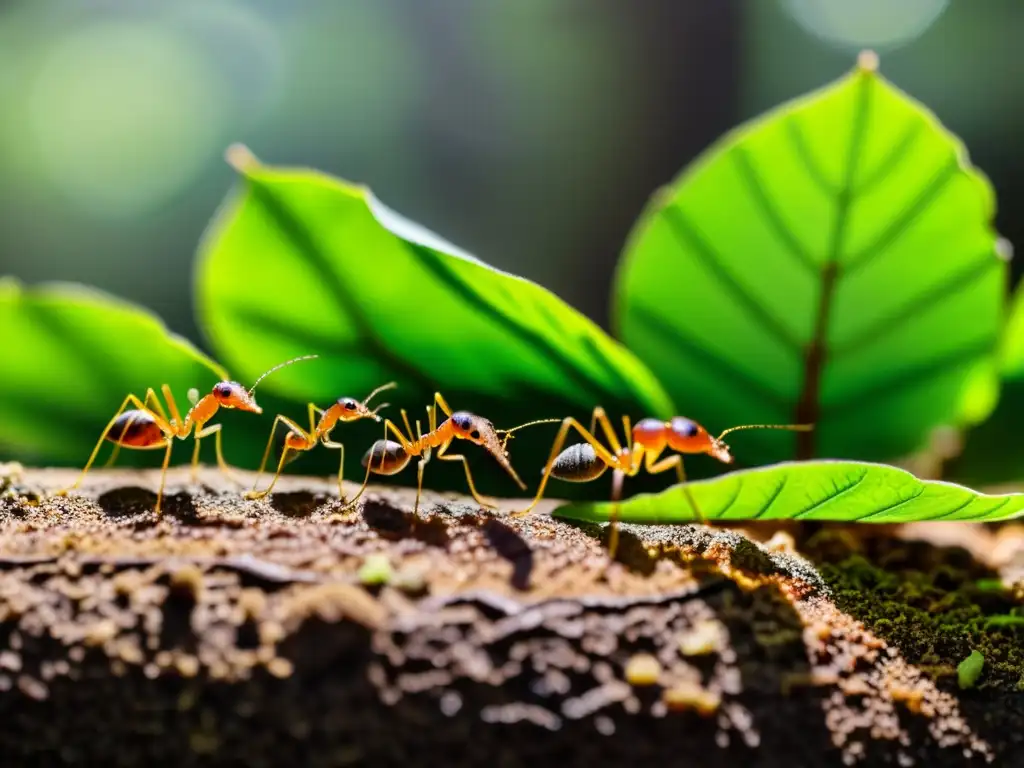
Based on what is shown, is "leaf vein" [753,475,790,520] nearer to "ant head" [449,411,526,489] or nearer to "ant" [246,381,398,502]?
"ant head" [449,411,526,489]

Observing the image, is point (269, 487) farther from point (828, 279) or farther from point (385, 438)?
point (828, 279)

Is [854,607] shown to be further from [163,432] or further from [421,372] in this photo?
[163,432]

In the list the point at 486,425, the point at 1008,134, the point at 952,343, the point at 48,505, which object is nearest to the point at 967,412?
the point at 952,343

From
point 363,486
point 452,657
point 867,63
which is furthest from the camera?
point 363,486

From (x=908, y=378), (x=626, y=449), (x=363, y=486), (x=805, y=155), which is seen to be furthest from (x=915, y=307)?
(x=363, y=486)

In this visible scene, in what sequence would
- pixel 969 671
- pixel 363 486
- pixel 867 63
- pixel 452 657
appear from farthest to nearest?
pixel 363 486 < pixel 867 63 < pixel 969 671 < pixel 452 657

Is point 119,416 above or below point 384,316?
below
